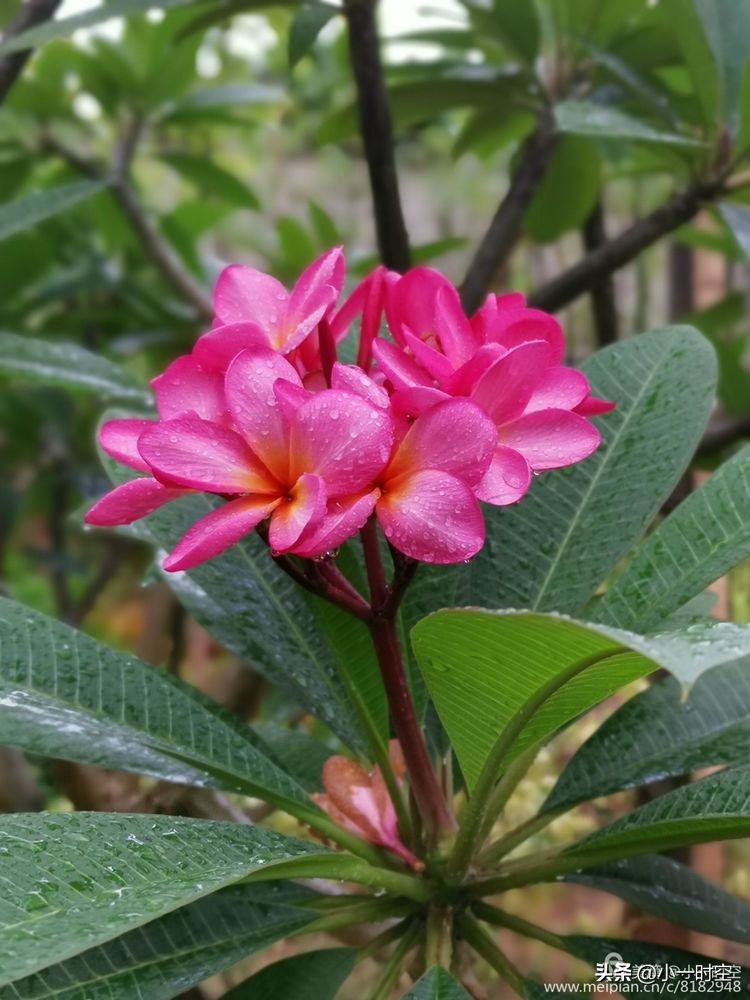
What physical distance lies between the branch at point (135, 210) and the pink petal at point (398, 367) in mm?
908

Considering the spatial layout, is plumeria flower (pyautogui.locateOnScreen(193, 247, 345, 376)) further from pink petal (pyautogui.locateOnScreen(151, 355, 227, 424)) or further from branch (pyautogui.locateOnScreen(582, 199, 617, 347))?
branch (pyautogui.locateOnScreen(582, 199, 617, 347))

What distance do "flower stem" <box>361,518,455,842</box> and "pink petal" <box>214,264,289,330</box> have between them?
131 mm

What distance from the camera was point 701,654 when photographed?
0.30 metres

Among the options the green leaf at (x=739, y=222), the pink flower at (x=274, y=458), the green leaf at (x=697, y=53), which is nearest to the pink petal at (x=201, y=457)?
the pink flower at (x=274, y=458)

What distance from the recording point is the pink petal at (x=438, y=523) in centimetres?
39

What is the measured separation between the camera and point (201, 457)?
412 mm

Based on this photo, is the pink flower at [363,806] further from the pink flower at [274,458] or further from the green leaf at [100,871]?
the pink flower at [274,458]

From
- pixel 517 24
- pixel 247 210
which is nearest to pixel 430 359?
pixel 517 24

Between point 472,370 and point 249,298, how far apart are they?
0.14 m

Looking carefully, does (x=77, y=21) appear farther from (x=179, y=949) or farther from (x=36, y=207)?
(x=179, y=949)

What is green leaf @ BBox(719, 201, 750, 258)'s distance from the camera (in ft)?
2.60

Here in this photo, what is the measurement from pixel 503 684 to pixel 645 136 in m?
0.54

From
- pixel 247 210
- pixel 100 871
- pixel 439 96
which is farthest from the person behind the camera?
pixel 247 210

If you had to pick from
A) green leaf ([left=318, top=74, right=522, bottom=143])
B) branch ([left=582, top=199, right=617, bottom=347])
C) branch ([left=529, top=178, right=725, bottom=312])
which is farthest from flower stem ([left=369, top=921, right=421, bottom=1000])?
green leaf ([left=318, top=74, right=522, bottom=143])
